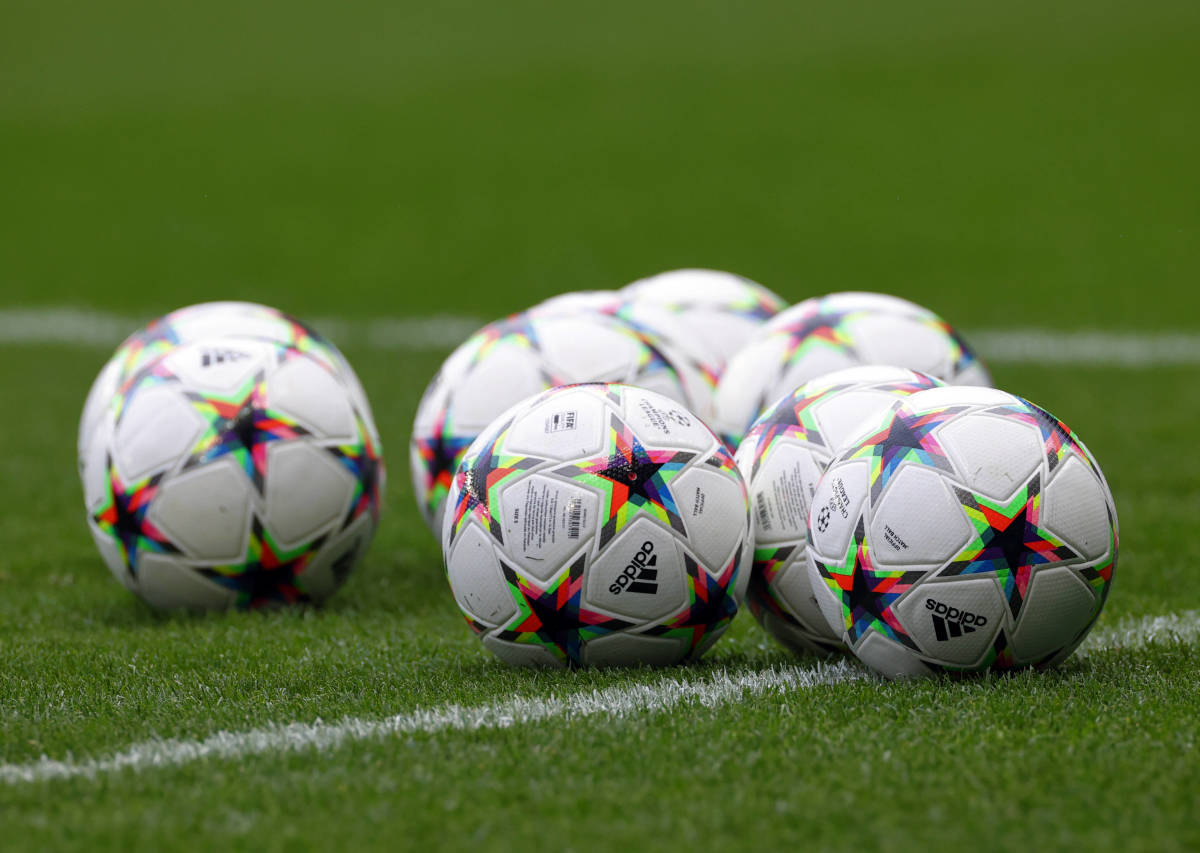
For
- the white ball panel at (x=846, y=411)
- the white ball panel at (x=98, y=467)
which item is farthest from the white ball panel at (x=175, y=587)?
the white ball panel at (x=846, y=411)

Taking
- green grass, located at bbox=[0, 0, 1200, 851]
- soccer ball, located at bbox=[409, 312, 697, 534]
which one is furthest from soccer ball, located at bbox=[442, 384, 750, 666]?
soccer ball, located at bbox=[409, 312, 697, 534]

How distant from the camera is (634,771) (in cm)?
371

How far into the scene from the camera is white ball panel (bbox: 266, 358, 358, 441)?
20.0ft

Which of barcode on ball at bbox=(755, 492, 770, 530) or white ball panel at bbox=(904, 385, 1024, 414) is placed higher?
white ball panel at bbox=(904, 385, 1024, 414)

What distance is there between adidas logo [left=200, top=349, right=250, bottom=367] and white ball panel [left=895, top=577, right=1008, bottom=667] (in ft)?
9.90

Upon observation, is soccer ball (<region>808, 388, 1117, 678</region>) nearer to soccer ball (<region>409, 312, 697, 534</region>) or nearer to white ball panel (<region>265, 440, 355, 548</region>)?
soccer ball (<region>409, 312, 697, 534</region>)

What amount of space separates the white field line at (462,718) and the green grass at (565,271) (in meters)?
0.09

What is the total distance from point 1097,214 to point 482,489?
16622mm

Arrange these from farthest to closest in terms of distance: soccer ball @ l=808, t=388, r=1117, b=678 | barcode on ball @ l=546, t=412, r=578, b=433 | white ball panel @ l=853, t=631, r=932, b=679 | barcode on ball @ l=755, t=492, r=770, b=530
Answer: barcode on ball @ l=755, t=492, r=770, b=530, barcode on ball @ l=546, t=412, r=578, b=433, white ball panel @ l=853, t=631, r=932, b=679, soccer ball @ l=808, t=388, r=1117, b=678

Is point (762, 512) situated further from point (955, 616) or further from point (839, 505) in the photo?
point (955, 616)

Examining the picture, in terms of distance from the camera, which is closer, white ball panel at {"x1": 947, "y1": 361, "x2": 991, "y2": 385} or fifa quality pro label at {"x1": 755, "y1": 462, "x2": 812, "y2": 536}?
fifa quality pro label at {"x1": 755, "y1": 462, "x2": 812, "y2": 536}

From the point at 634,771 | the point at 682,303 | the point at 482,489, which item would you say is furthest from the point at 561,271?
the point at 634,771

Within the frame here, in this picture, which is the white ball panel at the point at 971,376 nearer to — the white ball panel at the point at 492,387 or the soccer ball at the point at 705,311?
the soccer ball at the point at 705,311

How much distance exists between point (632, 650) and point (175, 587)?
7.15 ft
